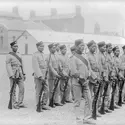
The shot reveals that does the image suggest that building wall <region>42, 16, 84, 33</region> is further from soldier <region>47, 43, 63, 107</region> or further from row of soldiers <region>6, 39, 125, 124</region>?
row of soldiers <region>6, 39, 125, 124</region>

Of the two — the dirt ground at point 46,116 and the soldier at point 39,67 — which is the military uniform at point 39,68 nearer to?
the soldier at point 39,67

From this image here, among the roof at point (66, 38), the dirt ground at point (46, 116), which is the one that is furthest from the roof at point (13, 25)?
the dirt ground at point (46, 116)

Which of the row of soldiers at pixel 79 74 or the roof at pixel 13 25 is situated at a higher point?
the roof at pixel 13 25

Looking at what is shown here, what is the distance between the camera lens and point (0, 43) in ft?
156

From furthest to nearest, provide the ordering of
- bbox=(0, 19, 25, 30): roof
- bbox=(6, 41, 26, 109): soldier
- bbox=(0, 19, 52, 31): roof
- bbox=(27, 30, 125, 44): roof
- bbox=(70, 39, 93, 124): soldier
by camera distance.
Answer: bbox=(0, 19, 52, 31): roof
bbox=(0, 19, 25, 30): roof
bbox=(27, 30, 125, 44): roof
bbox=(6, 41, 26, 109): soldier
bbox=(70, 39, 93, 124): soldier

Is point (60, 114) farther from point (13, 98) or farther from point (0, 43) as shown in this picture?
point (0, 43)

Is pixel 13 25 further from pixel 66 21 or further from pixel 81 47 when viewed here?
pixel 81 47

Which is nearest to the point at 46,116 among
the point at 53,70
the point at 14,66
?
the point at 53,70

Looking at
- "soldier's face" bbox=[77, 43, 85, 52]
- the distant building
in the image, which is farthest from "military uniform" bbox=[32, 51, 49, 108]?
the distant building

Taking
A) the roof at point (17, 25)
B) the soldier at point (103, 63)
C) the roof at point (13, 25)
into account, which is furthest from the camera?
the roof at point (17, 25)

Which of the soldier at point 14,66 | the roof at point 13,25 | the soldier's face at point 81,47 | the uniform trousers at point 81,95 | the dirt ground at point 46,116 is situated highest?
the roof at point 13,25

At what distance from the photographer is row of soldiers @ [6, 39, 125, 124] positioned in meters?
6.96

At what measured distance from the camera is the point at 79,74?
6898 millimetres

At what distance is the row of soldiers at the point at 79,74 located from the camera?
6.96m
